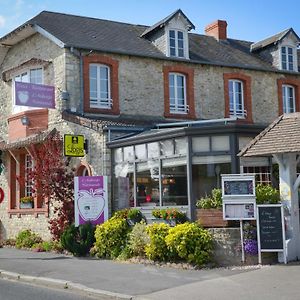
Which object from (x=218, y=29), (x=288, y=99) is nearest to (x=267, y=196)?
(x=288, y=99)

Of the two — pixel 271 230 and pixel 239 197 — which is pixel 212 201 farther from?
pixel 271 230

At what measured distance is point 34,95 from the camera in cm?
1791

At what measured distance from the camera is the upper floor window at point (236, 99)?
73.4 feet

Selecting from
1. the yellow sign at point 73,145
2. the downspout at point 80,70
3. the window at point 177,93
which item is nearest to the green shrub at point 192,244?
the yellow sign at point 73,145

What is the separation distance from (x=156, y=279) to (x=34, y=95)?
29.9 ft

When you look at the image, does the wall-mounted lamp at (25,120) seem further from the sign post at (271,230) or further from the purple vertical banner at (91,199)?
the sign post at (271,230)

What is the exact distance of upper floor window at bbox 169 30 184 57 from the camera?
69.5 feet

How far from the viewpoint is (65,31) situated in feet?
64.2

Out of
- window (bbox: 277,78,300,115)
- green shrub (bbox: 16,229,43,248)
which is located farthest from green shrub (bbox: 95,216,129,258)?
window (bbox: 277,78,300,115)

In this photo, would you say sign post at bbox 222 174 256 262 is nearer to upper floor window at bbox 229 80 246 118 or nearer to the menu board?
the menu board

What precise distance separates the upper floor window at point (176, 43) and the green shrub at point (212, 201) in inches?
356

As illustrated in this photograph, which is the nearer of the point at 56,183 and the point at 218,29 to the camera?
the point at 56,183

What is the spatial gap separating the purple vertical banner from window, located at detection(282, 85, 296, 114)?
11.2 metres

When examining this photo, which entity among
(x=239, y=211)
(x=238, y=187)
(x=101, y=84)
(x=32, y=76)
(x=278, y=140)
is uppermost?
(x=32, y=76)
